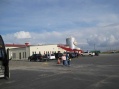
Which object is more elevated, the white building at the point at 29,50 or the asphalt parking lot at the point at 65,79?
the white building at the point at 29,50

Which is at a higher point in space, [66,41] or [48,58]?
[66,41]

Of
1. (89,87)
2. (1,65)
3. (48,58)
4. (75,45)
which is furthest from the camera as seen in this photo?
(75,45)

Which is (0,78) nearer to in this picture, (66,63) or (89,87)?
(89,87)

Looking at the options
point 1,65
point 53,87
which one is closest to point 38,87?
point 53,87

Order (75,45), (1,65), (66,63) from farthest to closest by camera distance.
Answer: (75,45) < (66,63) < (1,65)

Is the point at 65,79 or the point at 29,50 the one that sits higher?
the point at 29,50

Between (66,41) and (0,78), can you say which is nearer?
(0,78)

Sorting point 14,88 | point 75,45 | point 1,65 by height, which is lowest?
point 14,88

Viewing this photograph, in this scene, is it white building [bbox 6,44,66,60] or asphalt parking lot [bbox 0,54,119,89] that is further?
white building [bbox 6,44,66,60]

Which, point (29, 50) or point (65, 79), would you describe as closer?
point (65, 79)

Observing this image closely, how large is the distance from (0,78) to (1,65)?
113 centimetres

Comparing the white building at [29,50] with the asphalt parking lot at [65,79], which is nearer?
the asphalt parking lot at [65,79]

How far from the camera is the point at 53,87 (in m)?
13.0

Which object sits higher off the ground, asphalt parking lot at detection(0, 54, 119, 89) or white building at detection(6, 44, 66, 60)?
white building at detection(6, 44, 66, 60)
